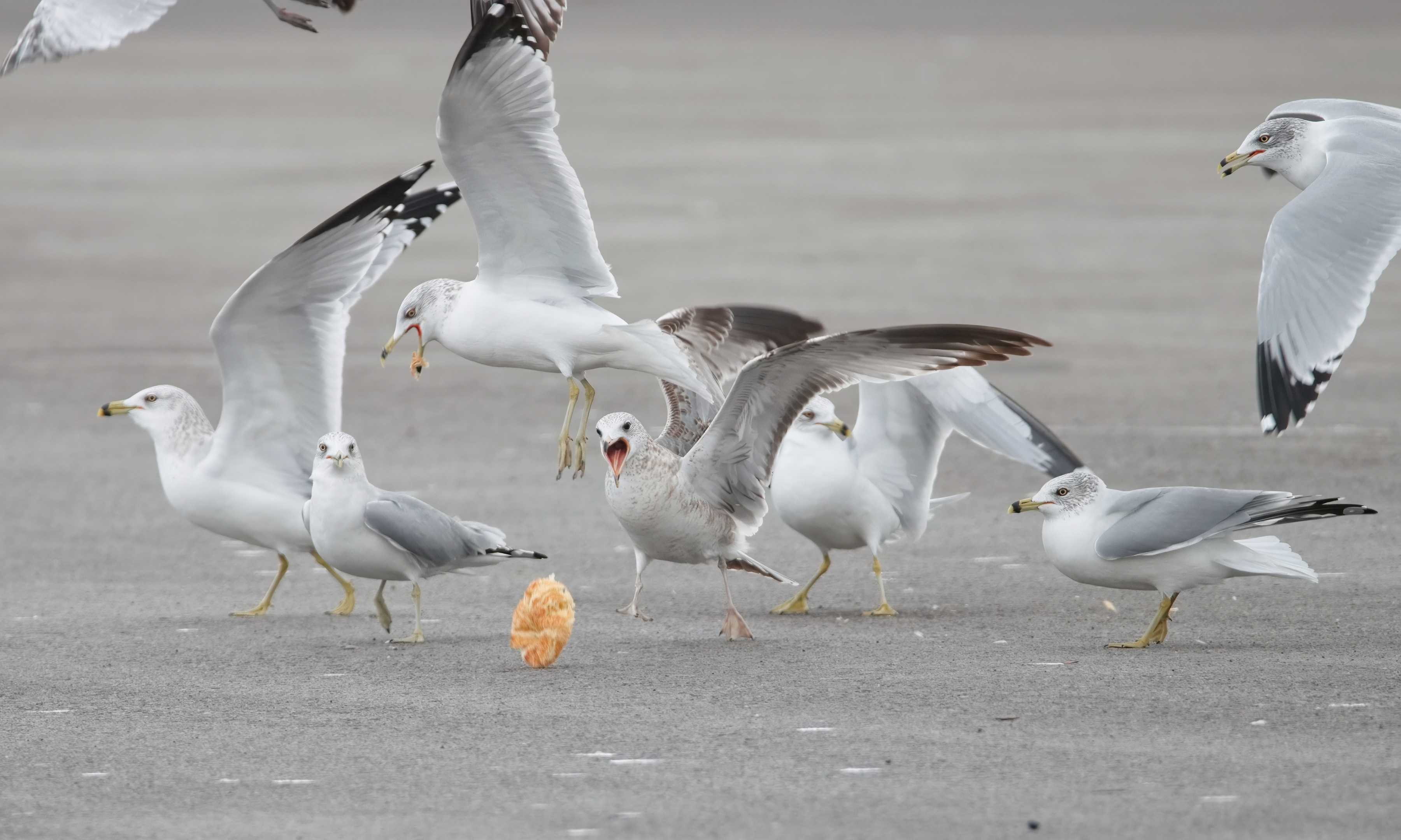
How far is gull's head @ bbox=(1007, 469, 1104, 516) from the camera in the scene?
23.0ft

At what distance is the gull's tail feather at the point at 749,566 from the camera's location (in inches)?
292

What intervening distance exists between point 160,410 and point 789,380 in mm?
2786

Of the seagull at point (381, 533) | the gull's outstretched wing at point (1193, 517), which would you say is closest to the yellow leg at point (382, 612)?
the seagull at point (381, 533)

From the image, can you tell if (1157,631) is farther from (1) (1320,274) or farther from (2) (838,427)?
(2) (838,427)

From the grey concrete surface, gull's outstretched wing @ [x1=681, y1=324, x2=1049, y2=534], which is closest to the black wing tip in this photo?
the grey concrete surface

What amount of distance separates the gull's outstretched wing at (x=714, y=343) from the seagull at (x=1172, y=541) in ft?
4.90

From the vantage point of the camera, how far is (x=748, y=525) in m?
7.39

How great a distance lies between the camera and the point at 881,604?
7656 mm

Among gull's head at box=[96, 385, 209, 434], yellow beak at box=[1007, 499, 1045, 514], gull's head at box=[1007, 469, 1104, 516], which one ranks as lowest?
gull's head at box=[96, 385, 209, 434]

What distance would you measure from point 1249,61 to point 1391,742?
96.5 feet

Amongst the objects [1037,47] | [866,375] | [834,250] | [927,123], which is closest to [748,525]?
[866,375]

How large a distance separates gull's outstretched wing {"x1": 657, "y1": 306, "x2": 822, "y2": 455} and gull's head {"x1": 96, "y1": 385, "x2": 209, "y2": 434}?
75.4 inches

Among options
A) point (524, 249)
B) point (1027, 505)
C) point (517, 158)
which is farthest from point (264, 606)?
point (1027, 505)

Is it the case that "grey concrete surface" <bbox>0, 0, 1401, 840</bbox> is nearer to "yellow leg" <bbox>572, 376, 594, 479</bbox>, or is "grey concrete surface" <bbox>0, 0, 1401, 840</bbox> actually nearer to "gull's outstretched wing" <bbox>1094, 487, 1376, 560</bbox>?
"gull's outstretched wing" <bbox>1094, 487, 1376, 560</bbox>
